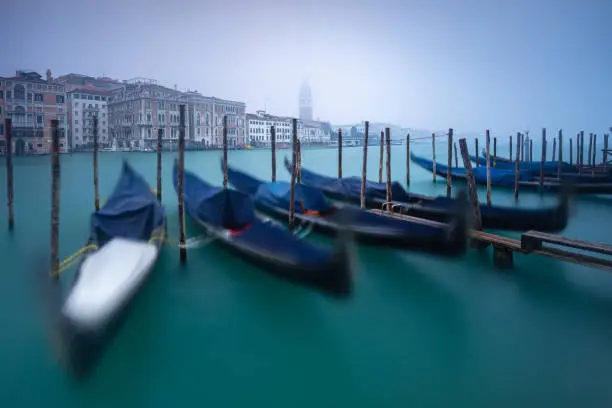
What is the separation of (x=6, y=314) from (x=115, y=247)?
0.89 meters

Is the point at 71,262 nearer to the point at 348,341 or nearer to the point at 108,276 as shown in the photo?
the point at 108,276

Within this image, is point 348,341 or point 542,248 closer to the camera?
point 348,341

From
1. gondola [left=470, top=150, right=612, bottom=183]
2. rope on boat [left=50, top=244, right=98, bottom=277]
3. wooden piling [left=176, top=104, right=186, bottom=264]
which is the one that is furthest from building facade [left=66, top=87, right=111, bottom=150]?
wooden piling [left=176, top=104, right=186, bottom=264]

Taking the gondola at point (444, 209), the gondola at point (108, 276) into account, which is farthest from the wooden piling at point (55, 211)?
the gondola at point (444, 209)

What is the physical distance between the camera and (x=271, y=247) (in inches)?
117

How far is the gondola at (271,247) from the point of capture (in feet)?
7.91

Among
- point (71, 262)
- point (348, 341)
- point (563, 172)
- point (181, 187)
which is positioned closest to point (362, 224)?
point (348, 341)

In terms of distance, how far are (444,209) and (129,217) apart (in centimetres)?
338

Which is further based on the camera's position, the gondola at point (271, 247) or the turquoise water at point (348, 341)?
the gondola at point (271, 247)

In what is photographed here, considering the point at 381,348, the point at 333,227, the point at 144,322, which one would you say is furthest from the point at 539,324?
the point at 144,322

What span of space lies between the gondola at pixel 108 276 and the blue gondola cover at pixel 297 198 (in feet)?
5.40

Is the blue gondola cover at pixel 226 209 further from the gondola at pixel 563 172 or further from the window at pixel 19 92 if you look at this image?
the window at pixel 19 92

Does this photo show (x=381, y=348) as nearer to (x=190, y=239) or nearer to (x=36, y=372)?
(x=36, y=372)

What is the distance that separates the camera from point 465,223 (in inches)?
116
